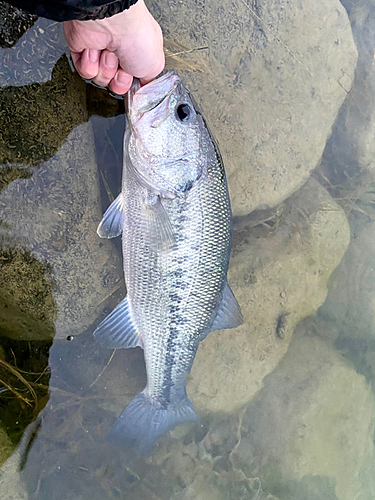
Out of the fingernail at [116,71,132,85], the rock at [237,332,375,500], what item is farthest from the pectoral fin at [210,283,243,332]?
the fingernail at [116,71,132,85]

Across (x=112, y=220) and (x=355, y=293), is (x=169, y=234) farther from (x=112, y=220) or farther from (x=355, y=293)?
(x=355, y=293)

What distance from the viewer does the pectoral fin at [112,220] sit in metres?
2.01

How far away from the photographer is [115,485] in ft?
8.49

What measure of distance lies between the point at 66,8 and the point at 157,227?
1.07m

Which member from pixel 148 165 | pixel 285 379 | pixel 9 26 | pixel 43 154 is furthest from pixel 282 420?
pixel 9 26

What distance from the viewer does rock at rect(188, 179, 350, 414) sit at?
8.95 ft

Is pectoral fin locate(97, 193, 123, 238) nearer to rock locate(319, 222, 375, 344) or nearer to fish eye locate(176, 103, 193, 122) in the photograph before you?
fish eye locate(176, 103, 193, 122)

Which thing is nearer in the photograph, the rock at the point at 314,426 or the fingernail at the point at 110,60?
the fingernail at the point at 110,60

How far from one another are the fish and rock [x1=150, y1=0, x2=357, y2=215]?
544 mm

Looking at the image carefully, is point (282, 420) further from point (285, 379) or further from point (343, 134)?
point (343, 134)

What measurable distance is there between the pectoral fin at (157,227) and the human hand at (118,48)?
27.4 inches

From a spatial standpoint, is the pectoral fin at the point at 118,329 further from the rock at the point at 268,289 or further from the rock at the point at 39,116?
the rock at the point at 39,116

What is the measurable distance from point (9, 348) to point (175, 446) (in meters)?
1.58

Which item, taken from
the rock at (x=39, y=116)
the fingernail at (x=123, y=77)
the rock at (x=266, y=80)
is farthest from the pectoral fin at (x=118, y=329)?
the fingernail at (x=123, y=77)
